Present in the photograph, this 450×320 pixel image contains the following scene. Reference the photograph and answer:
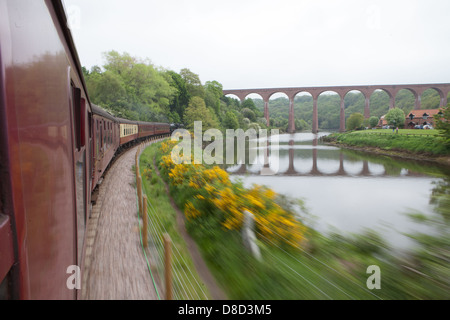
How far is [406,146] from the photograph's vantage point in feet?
91.7

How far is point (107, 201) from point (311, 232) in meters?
4.69

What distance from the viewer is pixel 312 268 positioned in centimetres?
360

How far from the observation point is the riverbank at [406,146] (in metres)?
23.6

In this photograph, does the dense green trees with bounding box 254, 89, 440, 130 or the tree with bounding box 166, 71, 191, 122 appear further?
the dense green trees with bounding box 254, 89, 440, 130

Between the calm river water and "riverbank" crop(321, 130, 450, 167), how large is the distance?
2.13 m

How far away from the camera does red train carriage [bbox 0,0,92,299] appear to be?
0.77 metres

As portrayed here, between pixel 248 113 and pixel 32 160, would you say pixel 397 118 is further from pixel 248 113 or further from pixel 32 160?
pixel 32 160

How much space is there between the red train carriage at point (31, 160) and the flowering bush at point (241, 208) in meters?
3.28

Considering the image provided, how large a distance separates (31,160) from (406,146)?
33.0 m

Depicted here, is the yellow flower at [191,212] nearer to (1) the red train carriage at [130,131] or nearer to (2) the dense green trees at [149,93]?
(1) the red train carriage at [130,131]

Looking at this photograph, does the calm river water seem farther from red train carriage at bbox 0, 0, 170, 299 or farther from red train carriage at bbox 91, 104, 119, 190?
red train carriage at bbox 0, 0, 170, 299

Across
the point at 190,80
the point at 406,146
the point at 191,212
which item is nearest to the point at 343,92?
the point at 190,80

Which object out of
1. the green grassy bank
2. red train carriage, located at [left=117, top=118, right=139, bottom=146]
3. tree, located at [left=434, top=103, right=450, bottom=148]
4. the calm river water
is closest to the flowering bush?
the calm river water

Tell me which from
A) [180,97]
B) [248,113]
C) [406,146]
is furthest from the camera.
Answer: [248,113]
